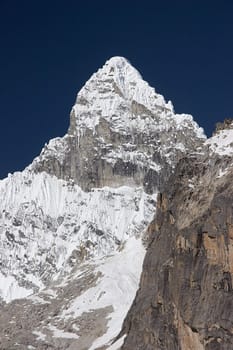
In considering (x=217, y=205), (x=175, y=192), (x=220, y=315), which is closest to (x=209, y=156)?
(x=175, y=192)

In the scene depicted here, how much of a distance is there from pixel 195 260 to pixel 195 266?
63 cm

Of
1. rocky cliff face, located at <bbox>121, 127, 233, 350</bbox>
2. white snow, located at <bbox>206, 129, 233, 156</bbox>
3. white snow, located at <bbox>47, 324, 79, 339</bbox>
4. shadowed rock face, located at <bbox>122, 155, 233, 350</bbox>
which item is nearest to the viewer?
shadowed rock face, located at <bbox>122, 155, 233, 350</bbox>

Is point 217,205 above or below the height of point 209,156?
below

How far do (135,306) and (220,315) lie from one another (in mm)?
37784

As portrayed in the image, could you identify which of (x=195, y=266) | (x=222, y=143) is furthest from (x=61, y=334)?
(x=195, y=266)

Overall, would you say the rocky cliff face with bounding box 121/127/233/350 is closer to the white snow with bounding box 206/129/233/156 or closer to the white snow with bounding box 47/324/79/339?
the white snow with bounding box 206/129/233/156

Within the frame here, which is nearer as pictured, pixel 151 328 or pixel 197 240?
pixel 197 240

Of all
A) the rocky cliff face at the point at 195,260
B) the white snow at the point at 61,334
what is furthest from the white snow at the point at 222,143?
the white snow at the point at 61,334

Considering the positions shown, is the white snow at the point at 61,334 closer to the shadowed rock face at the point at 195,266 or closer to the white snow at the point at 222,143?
the shadowed rock face at the point at 195,266

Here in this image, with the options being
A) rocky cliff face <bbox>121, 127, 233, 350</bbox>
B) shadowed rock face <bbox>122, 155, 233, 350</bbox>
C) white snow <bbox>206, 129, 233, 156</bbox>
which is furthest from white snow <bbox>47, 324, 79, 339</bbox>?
white snow <bbox>206, 129, 233, 156</bbox>

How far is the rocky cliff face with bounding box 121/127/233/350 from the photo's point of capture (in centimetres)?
8350

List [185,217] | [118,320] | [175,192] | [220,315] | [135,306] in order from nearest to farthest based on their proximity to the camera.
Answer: [220,315] < [185,217] < [175,192] < [135,306] < [118,320]

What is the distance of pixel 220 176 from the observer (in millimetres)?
92250

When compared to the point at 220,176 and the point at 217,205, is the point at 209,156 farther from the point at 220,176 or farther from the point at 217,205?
the point at 217,205
